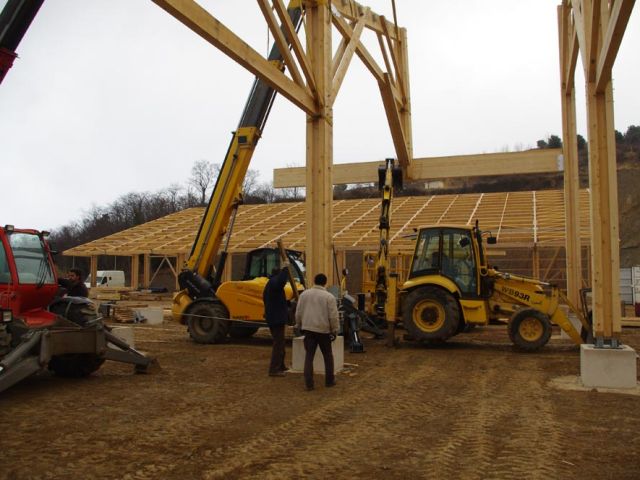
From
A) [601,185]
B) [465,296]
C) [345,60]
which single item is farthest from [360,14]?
[465,296]

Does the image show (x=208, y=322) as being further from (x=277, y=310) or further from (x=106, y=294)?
(x=106, y=294)

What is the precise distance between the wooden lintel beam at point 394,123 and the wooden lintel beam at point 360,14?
92cm

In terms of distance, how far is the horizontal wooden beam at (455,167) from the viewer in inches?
402

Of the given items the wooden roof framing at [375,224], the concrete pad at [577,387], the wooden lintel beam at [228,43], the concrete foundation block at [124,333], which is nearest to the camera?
the wooden lintel beam at [228,43]

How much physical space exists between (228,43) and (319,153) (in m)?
2.59

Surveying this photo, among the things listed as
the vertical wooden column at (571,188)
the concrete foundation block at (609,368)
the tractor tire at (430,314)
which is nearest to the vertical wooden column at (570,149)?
the vertical wooden column at (571,188)

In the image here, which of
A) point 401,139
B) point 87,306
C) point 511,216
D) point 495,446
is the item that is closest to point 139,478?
point 495,446

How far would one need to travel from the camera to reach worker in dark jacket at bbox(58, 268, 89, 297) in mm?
7867

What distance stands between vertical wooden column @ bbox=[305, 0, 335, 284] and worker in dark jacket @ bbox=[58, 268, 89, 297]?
3258mm

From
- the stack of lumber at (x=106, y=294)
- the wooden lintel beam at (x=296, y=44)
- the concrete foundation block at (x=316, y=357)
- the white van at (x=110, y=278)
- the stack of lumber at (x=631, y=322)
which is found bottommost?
the stack of lumber at (x=631, y=322)

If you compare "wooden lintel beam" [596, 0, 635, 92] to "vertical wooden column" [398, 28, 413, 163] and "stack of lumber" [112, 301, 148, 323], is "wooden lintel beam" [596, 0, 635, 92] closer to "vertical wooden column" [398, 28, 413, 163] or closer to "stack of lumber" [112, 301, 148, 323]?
"vertical wooden column" [398, 28, 413, 163]

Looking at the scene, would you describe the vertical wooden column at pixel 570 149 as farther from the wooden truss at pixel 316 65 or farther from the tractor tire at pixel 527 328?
the wooden truss at pixel 316 65

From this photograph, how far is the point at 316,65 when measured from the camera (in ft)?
26.7

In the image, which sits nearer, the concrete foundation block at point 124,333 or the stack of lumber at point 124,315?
the concrete foundation block at point 124,333
